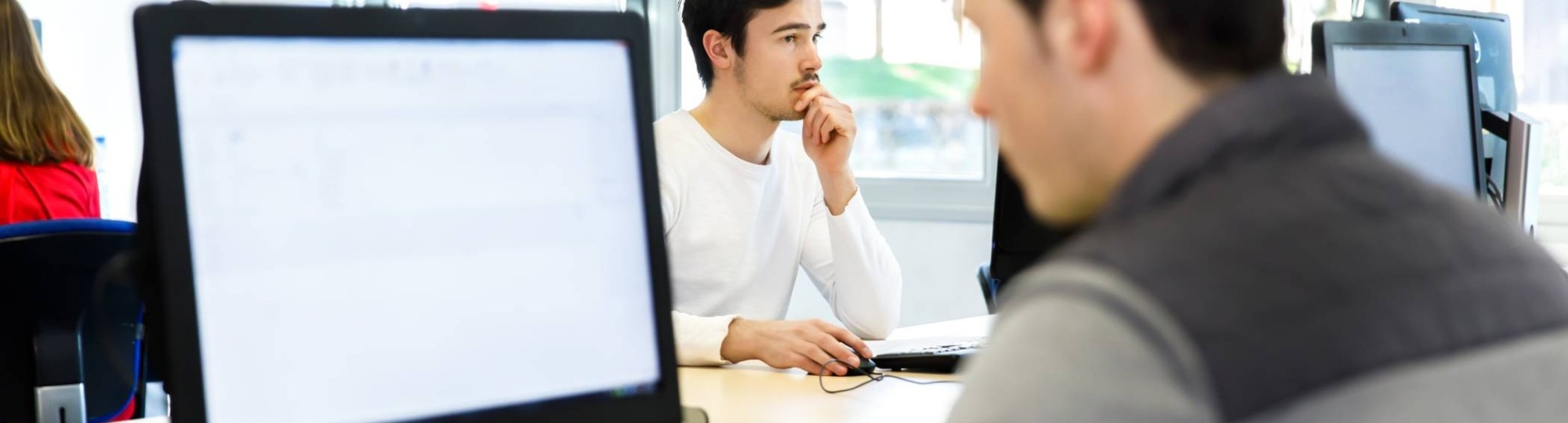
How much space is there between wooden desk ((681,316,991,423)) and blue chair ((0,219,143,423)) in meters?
0.97

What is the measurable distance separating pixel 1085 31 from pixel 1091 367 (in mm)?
186

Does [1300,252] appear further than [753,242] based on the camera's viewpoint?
No

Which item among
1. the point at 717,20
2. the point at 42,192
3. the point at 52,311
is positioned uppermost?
the point at 717,20

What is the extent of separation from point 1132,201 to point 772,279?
1.65 m

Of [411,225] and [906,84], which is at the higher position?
[411,225]

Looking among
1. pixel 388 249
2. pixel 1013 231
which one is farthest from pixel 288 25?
pixel 1013 231

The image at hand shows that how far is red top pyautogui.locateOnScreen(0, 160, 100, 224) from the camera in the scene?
2693 millimetres

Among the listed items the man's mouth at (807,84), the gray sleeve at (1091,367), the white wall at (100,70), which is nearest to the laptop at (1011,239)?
the man's mouth at (807,84)

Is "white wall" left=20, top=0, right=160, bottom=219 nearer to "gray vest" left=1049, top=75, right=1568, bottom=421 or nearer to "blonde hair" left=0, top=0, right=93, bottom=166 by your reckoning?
"blonde hair" left=0, top=0, right=93, bottom=166

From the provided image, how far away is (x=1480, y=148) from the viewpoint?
6.55ft

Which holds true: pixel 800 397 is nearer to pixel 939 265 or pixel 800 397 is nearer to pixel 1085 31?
pixel 1085 31

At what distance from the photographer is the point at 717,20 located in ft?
7.73

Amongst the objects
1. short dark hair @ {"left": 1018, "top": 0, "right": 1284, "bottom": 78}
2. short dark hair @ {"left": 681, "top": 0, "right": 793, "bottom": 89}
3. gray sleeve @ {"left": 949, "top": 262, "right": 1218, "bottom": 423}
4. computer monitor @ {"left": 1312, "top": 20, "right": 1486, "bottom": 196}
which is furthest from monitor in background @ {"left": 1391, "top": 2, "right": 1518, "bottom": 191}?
gray sleeve @ {"left": 949, "top": 262, "right": 1218, "bottom": 423}

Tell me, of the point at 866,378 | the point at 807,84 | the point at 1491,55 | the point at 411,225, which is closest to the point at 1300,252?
the point at 411,225
